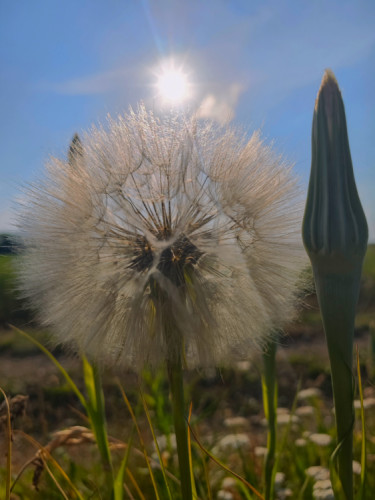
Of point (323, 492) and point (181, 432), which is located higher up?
point (181, 432)

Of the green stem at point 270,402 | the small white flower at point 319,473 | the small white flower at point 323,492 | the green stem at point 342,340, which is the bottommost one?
the small white flower at point 319,473

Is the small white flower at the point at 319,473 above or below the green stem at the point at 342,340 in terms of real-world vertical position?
below

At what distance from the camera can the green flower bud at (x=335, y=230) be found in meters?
0.83

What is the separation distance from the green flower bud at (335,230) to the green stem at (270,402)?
0.35 metres

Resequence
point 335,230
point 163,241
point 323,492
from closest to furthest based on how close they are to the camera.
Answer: point 335,230 < point 163,241 < point 323,492

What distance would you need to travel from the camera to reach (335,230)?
0.85m

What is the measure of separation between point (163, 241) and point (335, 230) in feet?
1.44

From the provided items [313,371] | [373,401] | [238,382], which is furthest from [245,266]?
[313,371]

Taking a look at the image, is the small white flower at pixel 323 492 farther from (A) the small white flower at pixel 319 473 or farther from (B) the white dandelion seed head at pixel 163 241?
(B) the white dandelion seed head at pixel 163 241

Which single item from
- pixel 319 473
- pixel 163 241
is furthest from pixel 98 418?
pixel 319 473

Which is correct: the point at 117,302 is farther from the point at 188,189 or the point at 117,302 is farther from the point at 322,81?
the point at 322,81

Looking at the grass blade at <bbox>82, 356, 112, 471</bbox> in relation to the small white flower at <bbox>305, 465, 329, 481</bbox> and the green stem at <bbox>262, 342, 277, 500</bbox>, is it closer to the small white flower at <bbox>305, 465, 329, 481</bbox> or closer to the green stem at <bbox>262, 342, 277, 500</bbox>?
the green stem at <bbox>262, 342, 277, 500</bbox>

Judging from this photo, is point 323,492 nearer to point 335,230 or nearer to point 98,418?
point 98,418

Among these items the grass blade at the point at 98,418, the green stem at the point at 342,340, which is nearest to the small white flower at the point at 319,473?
the grass blade at the point at 98,418
